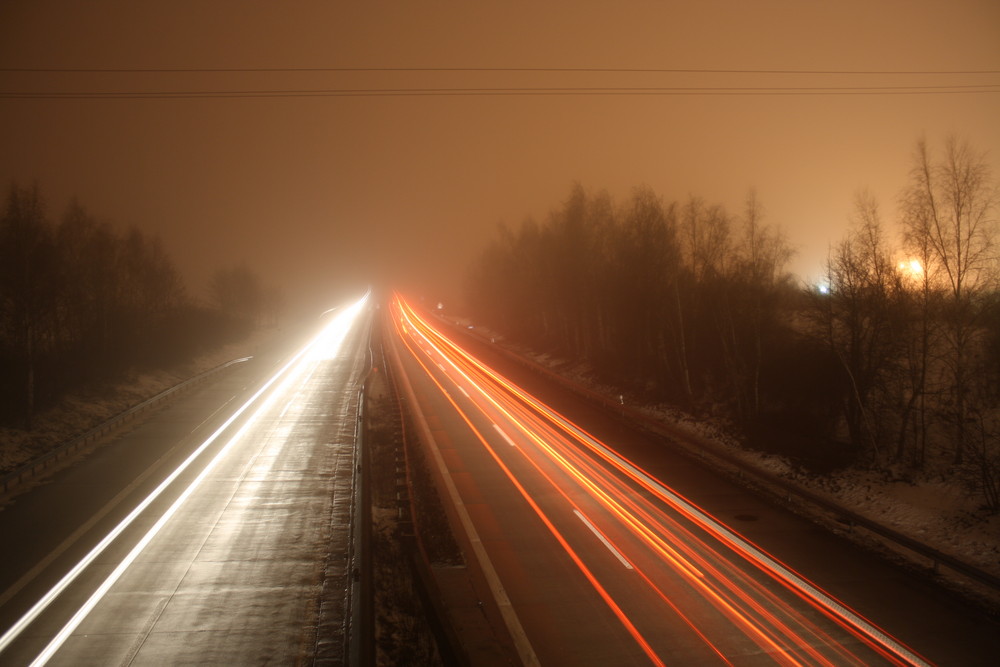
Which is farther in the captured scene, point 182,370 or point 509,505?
point 182,370

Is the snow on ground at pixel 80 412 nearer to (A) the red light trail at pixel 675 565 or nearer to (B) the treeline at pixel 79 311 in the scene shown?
(B) the treeline at pixel 79 311

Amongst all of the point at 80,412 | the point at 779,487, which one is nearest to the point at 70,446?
the point at 80,412

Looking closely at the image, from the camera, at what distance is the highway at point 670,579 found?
31.1 ft

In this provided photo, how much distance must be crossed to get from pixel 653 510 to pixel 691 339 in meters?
18.8

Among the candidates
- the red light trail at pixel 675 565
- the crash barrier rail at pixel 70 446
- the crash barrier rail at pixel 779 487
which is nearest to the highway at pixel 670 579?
the red light trail at pixel 675 565

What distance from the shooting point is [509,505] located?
16312mm

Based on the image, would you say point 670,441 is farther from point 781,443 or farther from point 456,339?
point 456,339

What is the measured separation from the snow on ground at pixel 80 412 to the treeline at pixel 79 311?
28.3 inches

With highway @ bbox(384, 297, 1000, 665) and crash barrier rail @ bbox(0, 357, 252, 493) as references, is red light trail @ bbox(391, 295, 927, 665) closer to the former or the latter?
highway @ bbox(384, 297, 1000, 665)

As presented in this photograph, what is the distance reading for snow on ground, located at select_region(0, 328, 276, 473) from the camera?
21.8 metres

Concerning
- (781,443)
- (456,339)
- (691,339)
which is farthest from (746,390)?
(456,339)

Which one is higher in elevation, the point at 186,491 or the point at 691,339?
the point at 691,339

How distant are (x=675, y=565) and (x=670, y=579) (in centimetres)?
70

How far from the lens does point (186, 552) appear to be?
13.0 m
